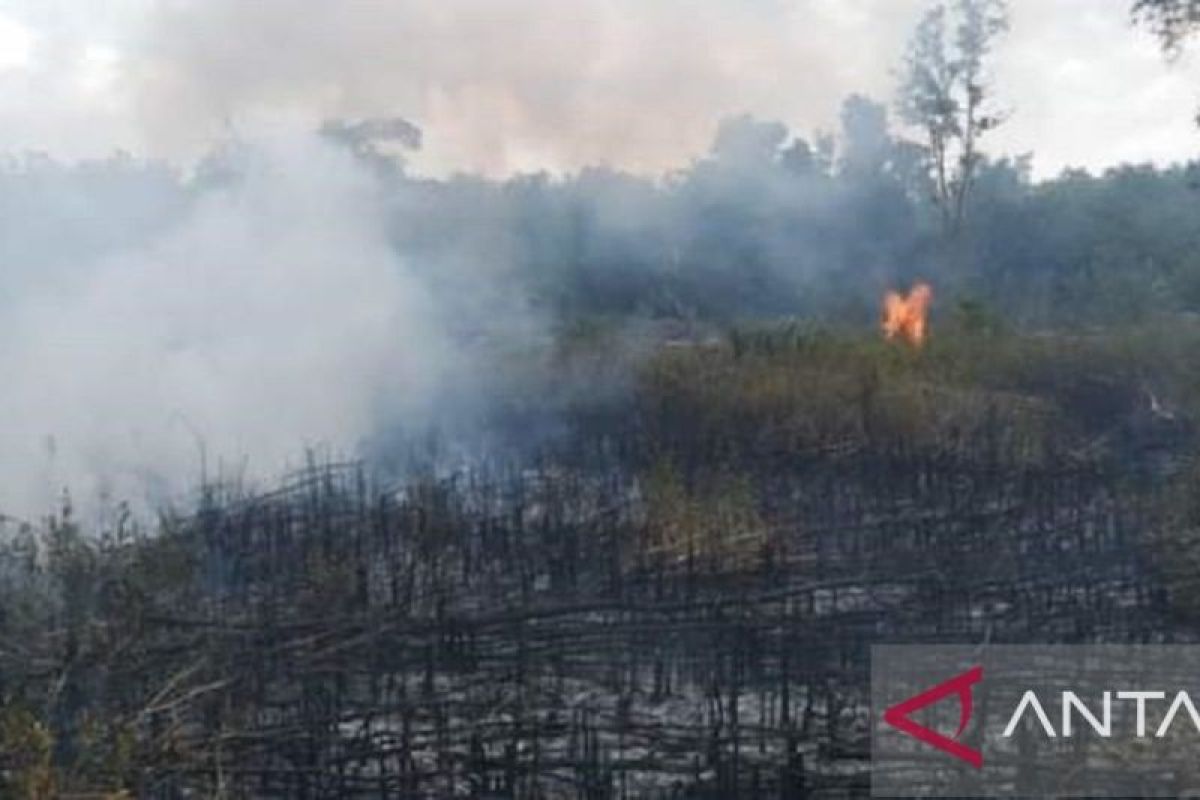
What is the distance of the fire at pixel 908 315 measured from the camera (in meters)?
16.4

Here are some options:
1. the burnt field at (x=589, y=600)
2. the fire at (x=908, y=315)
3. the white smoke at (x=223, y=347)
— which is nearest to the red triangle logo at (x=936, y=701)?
the burnt field at (x=589, y=600)

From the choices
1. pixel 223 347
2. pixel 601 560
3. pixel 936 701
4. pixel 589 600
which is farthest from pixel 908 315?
pixel 936 701

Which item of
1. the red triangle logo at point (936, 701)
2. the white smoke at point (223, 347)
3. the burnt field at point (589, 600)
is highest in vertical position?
the white smoke at point (223, 347)

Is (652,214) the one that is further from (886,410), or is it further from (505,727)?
(505,727)

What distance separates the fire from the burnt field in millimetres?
3890

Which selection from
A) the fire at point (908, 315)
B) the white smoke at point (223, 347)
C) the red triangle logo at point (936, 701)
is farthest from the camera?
the fire at point (908, 315)

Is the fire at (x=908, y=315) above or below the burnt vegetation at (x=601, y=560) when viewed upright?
above

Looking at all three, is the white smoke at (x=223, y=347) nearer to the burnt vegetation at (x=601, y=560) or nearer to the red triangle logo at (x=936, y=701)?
the burnt vegetation at (x=601, y=560)

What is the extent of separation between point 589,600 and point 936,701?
6.41 feet

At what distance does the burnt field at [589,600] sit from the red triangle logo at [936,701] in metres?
0.14

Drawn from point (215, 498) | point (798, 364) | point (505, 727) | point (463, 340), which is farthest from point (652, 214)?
point (505, 727)

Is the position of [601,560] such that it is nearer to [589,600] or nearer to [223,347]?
[589,600]

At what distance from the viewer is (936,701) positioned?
5.96 metres

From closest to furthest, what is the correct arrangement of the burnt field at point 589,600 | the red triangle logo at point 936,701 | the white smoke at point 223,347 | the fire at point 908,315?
the burnt field at point 589,600, the red triangle logo at point 936,701, the white smoke at point 223,347, the fire at point 908,315
